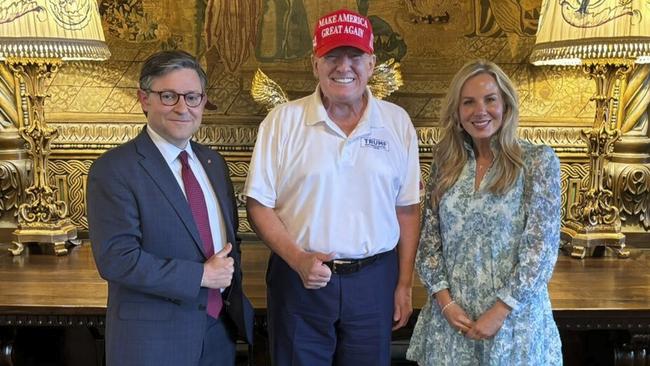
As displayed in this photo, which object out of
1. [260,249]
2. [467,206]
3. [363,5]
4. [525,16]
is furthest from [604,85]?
[260,249]

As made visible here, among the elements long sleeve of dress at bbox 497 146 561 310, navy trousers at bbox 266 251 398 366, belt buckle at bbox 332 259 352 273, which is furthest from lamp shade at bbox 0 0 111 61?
long sleeve of dress at bbox 497 146 561 310

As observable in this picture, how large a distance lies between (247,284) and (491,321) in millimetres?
1185

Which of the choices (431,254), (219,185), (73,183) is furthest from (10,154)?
(431,254)

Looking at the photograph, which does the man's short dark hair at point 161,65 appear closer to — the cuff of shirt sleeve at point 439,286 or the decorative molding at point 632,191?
the cuff of shirt sleeve at point 439,286

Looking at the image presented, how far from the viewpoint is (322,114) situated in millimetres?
1823

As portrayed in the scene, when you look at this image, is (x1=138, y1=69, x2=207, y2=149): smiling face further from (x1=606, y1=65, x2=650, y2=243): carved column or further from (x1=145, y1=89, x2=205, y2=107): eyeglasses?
(x1=606, y1=65, x2=650, y2=243): carved column

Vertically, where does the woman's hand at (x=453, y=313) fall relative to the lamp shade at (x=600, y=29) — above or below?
below

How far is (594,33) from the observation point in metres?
2.62

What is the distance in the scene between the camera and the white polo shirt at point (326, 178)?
181 centimetres

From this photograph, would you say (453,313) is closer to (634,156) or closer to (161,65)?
(161,65)

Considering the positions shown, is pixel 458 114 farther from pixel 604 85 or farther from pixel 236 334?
pixel 604 85

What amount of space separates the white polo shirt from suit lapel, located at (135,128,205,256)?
278 millimetres

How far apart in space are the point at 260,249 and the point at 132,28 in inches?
54.4

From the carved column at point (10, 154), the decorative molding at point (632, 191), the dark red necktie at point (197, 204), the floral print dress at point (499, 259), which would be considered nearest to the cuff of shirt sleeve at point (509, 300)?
the floral print dress at point (499, 259)
